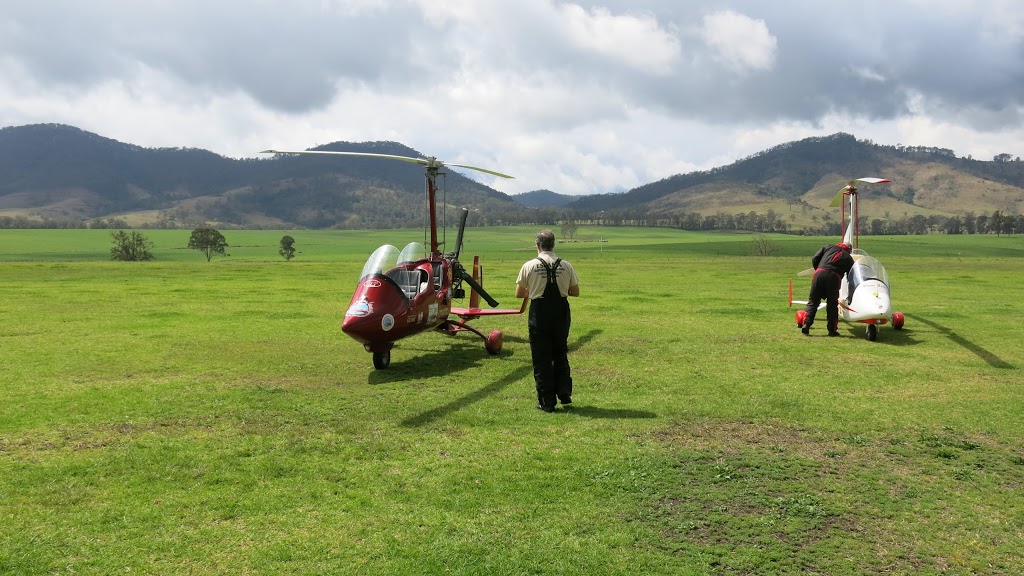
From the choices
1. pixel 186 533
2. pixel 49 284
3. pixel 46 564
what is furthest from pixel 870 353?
pixel 49 284

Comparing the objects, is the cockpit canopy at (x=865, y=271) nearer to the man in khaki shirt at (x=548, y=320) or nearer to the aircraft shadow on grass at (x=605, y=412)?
the aircraft shadow on grass at (x=605, y=412)

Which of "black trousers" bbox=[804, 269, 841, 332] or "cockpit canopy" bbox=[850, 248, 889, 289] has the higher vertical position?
"cockpit canopy" bbox=[850, 248, 889, 289]

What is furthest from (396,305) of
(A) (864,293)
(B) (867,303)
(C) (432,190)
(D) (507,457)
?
(A) (864,293)

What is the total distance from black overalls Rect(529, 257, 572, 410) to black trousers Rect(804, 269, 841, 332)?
902cm

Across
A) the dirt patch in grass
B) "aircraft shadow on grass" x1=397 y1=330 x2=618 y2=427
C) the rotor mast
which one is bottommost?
the dirt patch in grass

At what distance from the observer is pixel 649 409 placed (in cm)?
869

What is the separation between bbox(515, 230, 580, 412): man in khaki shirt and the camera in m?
8.57

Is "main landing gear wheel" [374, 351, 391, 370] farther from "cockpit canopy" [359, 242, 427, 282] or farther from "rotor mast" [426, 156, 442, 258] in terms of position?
"rotor mast" [426, 156, 442, 258]

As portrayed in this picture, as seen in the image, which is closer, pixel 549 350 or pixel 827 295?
pixel 549 350

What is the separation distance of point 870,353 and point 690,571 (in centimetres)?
1035

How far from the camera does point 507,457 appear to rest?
6727mm

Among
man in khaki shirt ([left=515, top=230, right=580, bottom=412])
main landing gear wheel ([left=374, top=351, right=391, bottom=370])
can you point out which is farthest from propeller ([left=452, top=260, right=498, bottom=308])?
man in khaki shirt ([left=515, top=230, right=580, bottom=412])

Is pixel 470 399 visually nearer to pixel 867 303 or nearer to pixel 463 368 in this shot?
pixel 463 368

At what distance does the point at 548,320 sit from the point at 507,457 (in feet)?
7.73
